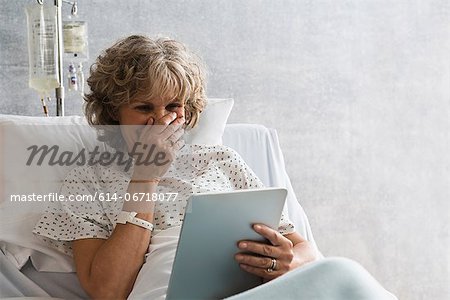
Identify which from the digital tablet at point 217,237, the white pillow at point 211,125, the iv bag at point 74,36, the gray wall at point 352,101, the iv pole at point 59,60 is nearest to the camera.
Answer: the digital tablet at point 217,237

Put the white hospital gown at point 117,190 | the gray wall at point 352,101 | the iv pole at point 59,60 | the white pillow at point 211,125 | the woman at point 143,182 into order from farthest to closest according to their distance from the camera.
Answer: the gray wall at point 352,101
the iv pole at point 59,60
the white pillow at point 211,125
the white hospital gown at point 117,190
the woman at point 143,182

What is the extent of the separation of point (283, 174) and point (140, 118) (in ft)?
1.84

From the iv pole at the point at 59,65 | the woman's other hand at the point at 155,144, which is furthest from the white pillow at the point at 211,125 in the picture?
the iv pole at the point at 59,65

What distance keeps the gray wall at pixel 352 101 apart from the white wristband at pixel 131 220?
3.34 ft

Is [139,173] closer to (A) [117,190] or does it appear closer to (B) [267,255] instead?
(A) [117,190]

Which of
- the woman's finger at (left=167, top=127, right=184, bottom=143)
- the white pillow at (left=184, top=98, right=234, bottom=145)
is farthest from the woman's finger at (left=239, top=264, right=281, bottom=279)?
the white pillow at (left=184, top=98, right=234, bottom=145)

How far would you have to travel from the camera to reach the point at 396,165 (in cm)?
299

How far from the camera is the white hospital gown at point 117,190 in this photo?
67.3 inches

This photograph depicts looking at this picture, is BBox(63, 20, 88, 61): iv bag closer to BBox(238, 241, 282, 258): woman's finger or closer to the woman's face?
the woman's face

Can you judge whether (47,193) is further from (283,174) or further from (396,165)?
(396,165)

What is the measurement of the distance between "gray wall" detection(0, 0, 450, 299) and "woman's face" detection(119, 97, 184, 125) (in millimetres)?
861

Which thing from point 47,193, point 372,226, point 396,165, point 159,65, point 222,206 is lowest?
point 372,226

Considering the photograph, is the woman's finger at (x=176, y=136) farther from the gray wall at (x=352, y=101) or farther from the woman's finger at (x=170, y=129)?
the gray wall at (x=352, y=101)

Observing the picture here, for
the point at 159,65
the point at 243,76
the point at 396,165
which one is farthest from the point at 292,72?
the point at 159,65
